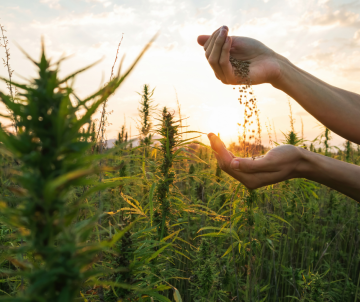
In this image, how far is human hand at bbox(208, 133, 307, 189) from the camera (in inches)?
72.1

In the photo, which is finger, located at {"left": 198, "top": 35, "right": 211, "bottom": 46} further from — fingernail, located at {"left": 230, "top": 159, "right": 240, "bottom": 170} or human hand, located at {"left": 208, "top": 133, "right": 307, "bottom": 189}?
fingernail, located at {"left": 230, "top": 159, "right": 240, "bottom": 170}

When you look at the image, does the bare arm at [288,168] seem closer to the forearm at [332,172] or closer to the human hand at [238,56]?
the forearm at [332,172]

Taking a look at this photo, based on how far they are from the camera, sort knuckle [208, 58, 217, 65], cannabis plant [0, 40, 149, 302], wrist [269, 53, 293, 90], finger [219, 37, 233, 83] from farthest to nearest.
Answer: wrist [269, 53, 293, 90], knuckle [208, 58, 217, 65], finger [219, 37, 233, 83], cannabis plant [0, 40, 149, 302]

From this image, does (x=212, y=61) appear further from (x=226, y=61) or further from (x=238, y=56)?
(x=238, y=56)

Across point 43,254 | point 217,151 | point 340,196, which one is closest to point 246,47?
point 217,151

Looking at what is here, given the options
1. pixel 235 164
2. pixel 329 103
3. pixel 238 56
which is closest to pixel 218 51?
pixel 238 56

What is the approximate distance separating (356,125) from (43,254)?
8.23ft

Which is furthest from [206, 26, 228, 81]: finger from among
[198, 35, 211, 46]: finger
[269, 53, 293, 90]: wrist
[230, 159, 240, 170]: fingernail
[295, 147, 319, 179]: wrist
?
[295, 147, 319, 179]: wrist

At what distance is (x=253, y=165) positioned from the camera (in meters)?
1.82

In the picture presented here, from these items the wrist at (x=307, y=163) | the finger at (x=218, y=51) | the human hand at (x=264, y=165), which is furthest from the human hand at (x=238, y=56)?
the wrist at (x=307, y=163)

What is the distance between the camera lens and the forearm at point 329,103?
2.11 meters

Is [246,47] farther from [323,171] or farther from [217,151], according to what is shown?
[323,171]

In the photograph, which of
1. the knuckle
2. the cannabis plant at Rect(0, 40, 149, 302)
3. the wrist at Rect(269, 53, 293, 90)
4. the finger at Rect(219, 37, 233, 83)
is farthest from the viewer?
the wrist at Rect(269, 53, 293, 90)

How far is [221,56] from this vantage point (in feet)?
6.73
